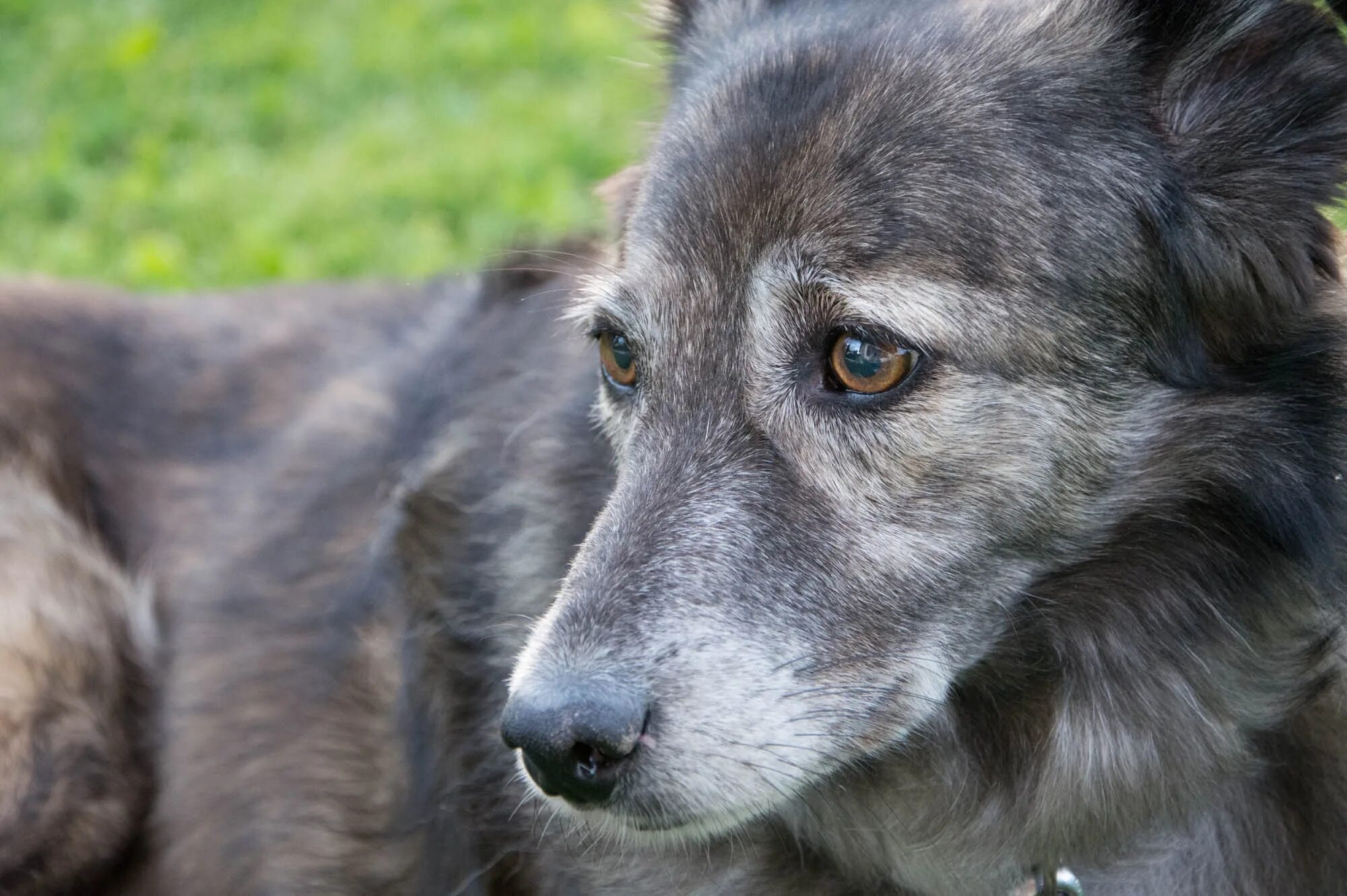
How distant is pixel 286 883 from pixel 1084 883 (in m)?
2.03

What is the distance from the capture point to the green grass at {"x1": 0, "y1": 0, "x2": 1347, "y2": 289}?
709cm

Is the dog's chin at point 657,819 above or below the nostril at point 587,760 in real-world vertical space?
below

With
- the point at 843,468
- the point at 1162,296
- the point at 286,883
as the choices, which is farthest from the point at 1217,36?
the point at 286,883

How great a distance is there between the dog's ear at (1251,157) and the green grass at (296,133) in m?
3.80

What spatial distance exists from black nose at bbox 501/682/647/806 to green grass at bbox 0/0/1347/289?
402 cm

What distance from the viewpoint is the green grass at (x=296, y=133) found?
7.09 m

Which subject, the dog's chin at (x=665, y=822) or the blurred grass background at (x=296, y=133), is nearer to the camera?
the dog's chin at (x=665, y=822)

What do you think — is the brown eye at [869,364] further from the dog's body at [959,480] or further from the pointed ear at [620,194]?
the pointed ear at [620,194]

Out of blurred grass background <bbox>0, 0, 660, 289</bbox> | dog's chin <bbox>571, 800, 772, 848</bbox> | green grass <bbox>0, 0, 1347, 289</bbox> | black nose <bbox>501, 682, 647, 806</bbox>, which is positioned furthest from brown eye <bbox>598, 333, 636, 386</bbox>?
blurred grass background <bbox>0, 0, 660, 289</bbox>

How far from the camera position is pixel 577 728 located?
8.23ft

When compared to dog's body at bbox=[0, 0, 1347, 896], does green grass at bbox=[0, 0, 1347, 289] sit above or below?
below

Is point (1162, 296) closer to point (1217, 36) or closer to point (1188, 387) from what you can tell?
point (1188, 387)

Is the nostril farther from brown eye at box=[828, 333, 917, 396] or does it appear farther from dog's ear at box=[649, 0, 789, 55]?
dog's ear at box=[649, 0, 789, 55]

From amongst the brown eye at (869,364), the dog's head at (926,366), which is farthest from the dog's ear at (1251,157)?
the brown eye at (869,364)
